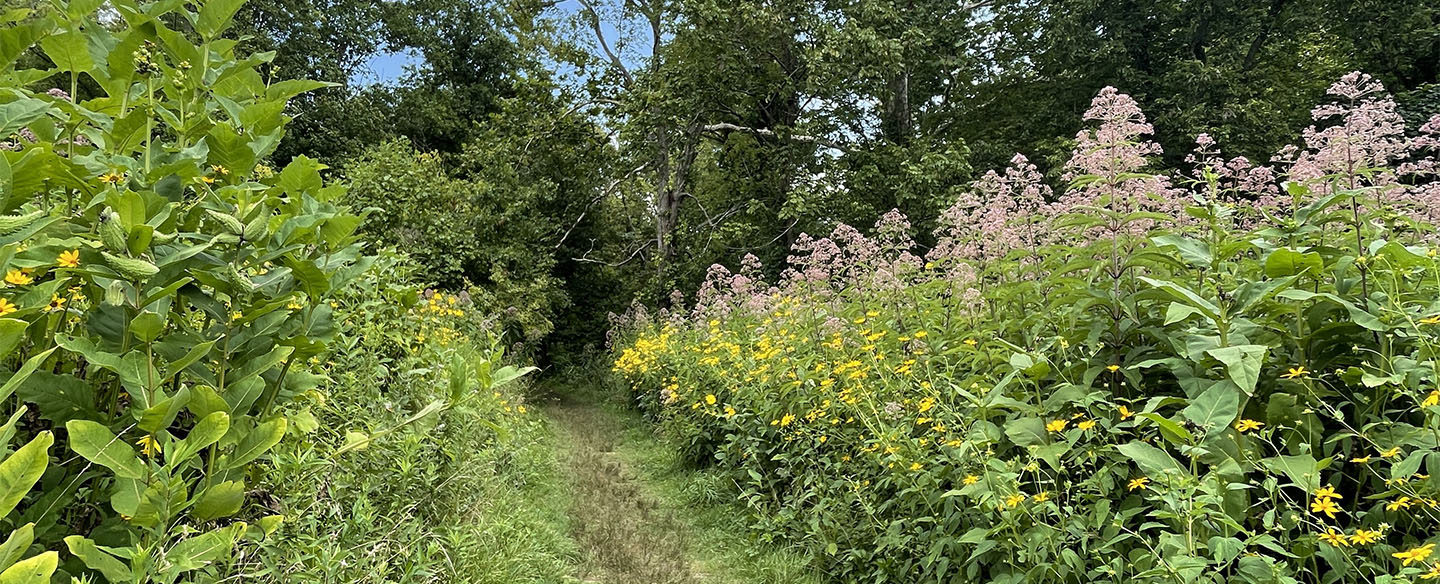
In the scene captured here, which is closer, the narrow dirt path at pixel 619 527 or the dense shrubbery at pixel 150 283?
the dense shrubbery at pixel 150 283

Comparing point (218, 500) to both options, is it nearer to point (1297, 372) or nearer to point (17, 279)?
point (17, 279)

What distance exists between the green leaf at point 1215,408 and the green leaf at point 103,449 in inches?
91.1

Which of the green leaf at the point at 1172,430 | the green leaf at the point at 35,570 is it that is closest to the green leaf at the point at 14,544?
the green leaf at the point at 35,570

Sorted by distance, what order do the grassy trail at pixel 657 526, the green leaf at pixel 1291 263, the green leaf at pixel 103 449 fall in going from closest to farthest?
1. the green leaf at pixel 103 449
2. the green leaf at pixel 1291 263
3. the grassy trail at pixel 657 526

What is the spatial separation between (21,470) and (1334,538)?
257 centimetres

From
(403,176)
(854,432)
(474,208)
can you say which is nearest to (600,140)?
(474,208)

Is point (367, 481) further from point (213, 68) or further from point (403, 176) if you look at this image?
point (403, 176)

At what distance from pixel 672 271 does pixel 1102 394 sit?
12156mm

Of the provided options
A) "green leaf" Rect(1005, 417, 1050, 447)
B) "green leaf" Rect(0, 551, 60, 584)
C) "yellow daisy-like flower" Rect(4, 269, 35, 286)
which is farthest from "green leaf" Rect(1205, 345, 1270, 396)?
"yellow daisy-like flower" Rect(4, 269, 35, 286)

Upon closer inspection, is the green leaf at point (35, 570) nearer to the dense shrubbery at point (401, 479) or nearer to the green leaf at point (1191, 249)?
the dense shrubbery at point (401, 479)

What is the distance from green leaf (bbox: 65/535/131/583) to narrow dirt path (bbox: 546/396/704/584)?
2409 millimetres

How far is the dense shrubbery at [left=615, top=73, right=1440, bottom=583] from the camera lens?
1865mm

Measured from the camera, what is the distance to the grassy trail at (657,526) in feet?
11.4

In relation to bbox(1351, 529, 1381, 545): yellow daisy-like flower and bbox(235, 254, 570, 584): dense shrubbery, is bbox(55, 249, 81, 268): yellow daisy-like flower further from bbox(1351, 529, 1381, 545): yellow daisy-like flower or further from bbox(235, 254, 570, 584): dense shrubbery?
bbox(1351, 529, 1381, 545): yellow daisy-like flower
